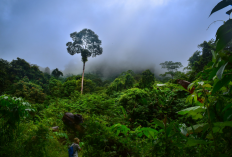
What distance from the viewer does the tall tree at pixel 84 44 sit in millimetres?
16422

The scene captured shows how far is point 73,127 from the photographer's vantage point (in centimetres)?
434

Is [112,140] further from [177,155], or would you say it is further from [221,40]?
[221,40]

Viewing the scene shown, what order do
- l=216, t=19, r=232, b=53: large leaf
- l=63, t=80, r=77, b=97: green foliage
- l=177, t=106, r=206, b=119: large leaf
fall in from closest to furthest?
l=216, t=19, r=232, b=53: large leaf < l=177, t=106, r=206, b=119: large leaf < l=63, t=80, r=77, b=97: green foliage

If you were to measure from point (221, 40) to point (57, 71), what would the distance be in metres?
30.3

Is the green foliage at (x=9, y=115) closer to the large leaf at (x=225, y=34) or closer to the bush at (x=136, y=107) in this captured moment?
the large leaf at (x=225, y=34)

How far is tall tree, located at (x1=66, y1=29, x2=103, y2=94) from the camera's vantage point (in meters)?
16.4

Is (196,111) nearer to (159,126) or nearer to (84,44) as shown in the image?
(159,126)

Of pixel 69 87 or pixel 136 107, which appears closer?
pixel 136 107

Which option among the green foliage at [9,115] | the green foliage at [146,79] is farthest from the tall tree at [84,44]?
the green foliage at [9,115]

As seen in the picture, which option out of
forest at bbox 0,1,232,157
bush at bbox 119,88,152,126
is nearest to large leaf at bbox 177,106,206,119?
forest at bbox 0,1,232,157

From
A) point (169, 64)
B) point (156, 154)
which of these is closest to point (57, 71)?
point (169, 64)

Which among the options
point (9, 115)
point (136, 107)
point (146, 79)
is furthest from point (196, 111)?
point (146, 79)

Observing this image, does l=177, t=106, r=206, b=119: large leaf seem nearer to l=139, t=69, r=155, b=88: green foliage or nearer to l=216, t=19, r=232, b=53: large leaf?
l=216, t=19, r=232, b=53: large leaf

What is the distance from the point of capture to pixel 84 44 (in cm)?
1697
